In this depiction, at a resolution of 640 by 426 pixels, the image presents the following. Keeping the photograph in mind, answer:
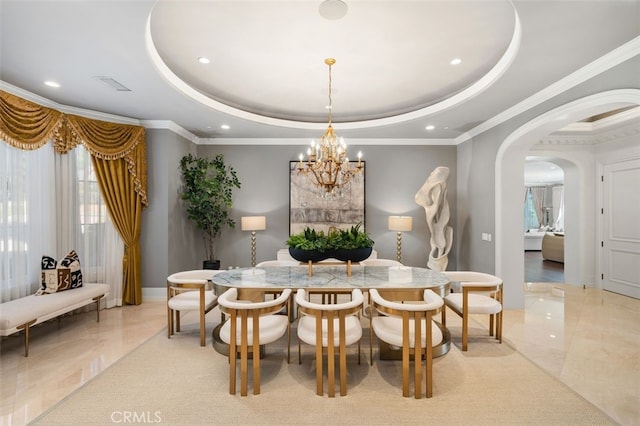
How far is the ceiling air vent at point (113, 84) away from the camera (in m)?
3.12

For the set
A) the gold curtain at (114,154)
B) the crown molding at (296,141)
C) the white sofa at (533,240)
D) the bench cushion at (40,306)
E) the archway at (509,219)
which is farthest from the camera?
the white sofa at (533,240)

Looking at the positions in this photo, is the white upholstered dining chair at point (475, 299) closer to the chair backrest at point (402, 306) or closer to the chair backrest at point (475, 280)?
the chair backrest at point (475, 280)

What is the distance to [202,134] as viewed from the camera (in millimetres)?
5434

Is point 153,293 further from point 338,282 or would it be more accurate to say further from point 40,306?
point 338,282

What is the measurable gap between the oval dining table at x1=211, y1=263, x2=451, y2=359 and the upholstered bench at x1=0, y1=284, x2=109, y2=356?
172 centimetres

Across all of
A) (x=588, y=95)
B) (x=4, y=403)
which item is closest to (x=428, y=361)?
(x=588, y=95)

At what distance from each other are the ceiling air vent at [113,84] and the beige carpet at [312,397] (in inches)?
108

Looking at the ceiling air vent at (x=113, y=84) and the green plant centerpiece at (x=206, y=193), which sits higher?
the ceiling air vent at (x=113, y=84)

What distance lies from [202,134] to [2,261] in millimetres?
3148

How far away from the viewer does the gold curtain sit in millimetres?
3488

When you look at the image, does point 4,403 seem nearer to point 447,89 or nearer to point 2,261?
point 2,261

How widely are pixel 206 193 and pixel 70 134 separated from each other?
1821 mm

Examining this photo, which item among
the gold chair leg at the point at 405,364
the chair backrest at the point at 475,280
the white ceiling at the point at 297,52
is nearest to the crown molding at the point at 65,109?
the white ceiling at the point at 297,52

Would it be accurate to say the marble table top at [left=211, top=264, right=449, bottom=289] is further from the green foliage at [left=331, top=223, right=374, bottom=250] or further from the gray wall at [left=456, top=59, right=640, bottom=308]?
the gray wall at [left=456, top=59, right=640, bottom=308]
